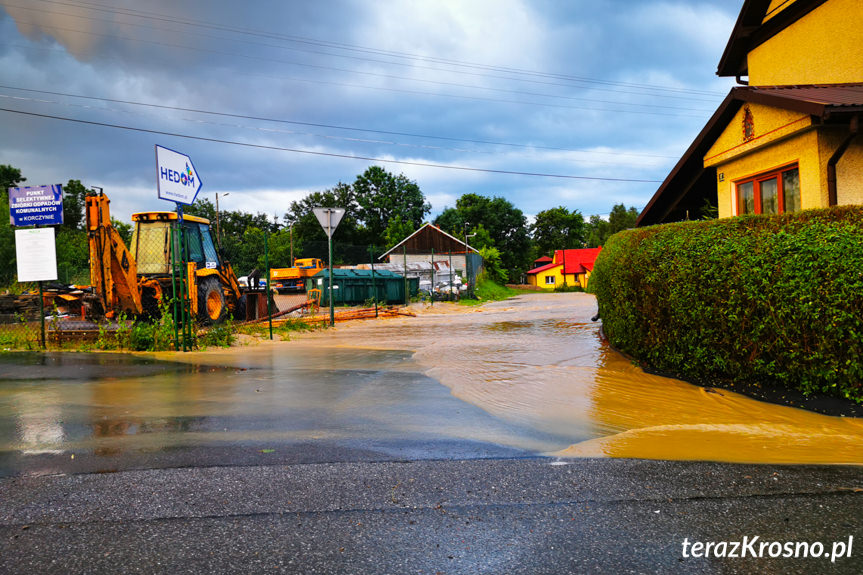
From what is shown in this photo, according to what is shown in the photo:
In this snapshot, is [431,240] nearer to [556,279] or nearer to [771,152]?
[556,279]

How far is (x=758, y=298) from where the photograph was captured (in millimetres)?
6121

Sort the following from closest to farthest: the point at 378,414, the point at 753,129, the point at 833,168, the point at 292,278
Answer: the point at 378,414 → the point at 833,168 → the point at 753,129 → the point at 292,278

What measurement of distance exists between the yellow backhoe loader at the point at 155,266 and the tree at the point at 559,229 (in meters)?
102

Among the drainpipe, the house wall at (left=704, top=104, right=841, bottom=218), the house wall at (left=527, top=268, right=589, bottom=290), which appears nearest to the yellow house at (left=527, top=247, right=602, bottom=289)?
the house wall at (left=527, top=268, right=589, bottom=290)

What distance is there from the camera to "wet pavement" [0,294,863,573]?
2.93 metres

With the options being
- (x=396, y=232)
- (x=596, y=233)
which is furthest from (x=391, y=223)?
(x=596, y=233)

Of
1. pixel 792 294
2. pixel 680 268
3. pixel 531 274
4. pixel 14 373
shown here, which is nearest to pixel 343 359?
pixel 14 373

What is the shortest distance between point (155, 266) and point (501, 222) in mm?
86875

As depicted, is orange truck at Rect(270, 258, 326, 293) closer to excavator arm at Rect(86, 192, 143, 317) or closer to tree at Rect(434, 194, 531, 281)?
excavator arm at Rect(86, 192, 143, 317)

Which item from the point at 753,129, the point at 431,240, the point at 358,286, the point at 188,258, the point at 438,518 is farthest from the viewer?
the point at 431,240

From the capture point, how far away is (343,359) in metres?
10.2

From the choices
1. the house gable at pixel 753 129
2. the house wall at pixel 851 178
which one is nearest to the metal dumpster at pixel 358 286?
the house gable at pixel 753 129

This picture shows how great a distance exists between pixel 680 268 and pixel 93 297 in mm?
12950

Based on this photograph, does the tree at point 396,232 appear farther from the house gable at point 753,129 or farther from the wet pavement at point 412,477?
the wet pavement at point 412,477
